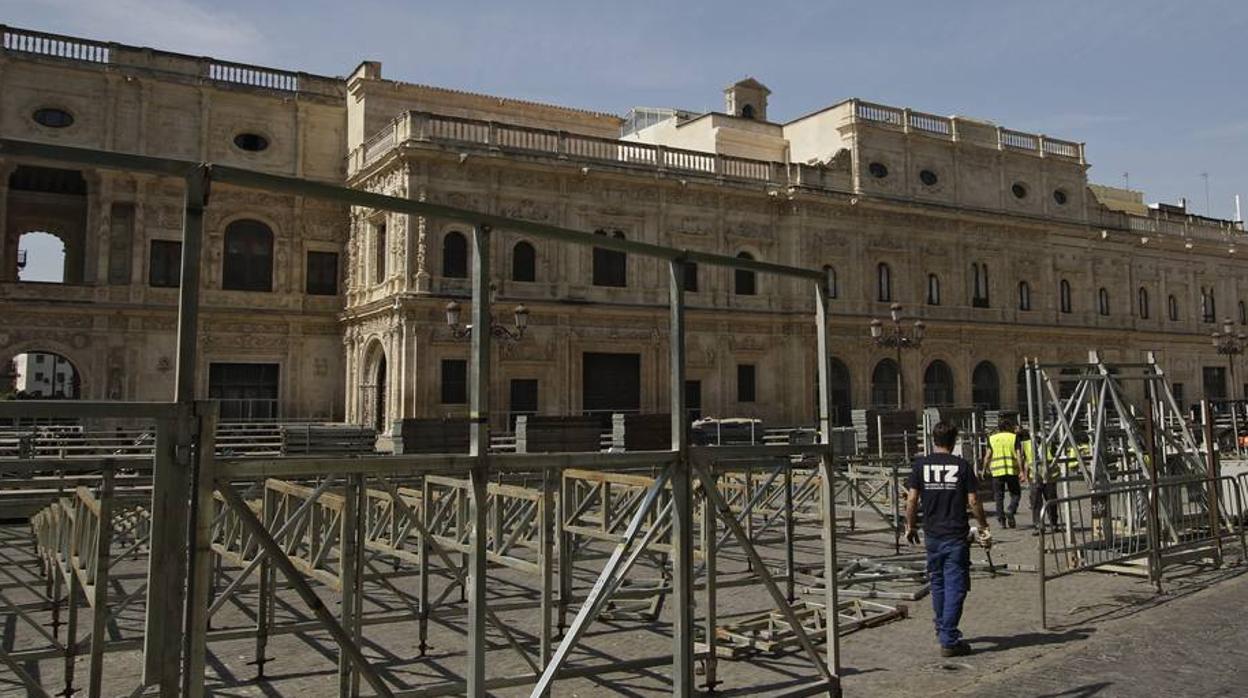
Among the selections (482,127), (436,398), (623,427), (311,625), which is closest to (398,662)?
(311,625)

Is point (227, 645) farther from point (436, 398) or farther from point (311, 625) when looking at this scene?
point (436, 398)

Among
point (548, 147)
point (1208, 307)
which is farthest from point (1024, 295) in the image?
point (548, 147)

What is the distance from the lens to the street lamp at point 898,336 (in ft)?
85.7

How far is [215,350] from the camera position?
89.6ft

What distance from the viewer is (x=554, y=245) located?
93.8ft

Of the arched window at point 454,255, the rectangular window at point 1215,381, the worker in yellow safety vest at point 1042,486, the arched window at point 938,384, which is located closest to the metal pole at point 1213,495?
the worker in yellow safety vest at point 1042,486

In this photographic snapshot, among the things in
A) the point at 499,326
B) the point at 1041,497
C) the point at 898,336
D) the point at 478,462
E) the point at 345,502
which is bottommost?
the point at 1041,497

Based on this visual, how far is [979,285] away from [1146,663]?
105 feet

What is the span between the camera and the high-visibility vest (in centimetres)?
1370

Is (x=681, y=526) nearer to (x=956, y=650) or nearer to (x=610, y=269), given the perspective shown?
(x=956, y=650)

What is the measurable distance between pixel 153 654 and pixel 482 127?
2588 centimetres

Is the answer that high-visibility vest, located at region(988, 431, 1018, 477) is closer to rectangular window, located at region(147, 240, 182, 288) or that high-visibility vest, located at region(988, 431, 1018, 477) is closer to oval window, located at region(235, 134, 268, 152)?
rectangular window, located at region(147, 240, 182, 288)

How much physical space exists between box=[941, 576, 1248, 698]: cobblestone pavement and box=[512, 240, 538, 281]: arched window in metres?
22.0

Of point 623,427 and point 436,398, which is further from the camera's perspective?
point 436,398
